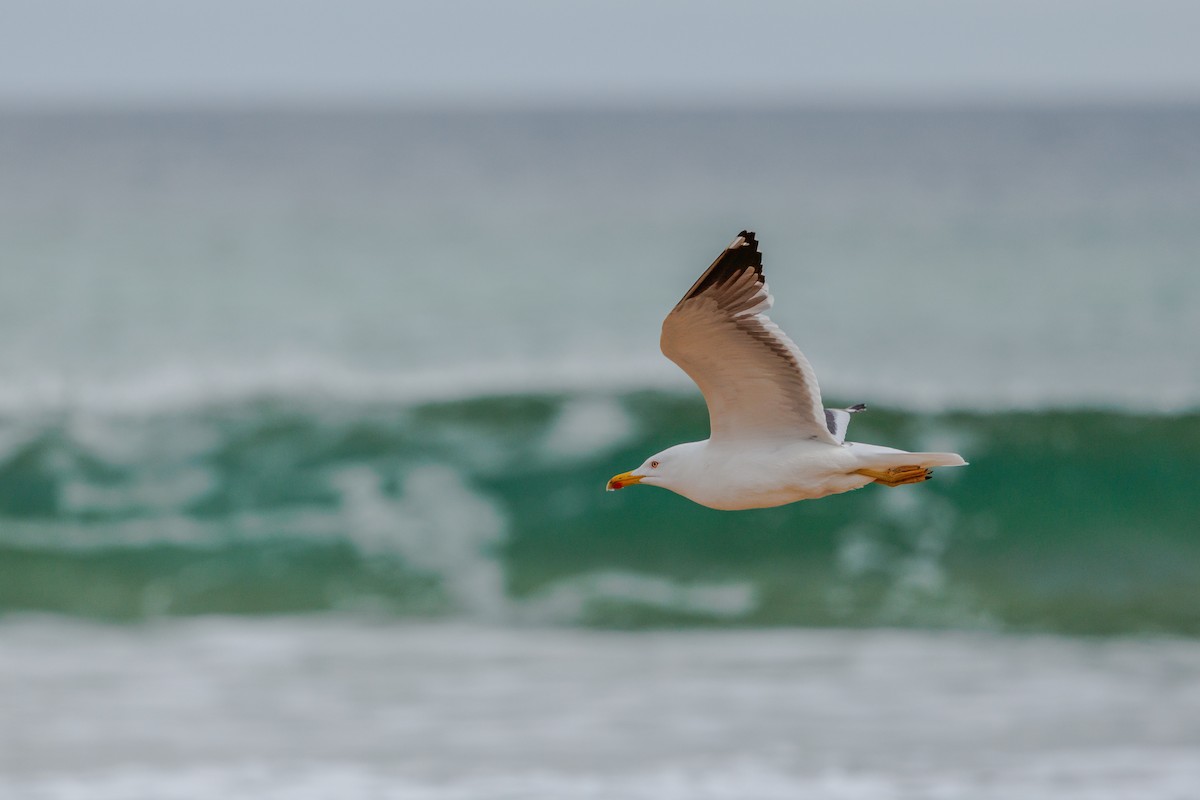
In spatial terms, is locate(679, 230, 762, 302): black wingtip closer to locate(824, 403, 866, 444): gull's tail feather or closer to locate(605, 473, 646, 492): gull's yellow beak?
locate(605, 473, 646, 492): gull's yellow beak

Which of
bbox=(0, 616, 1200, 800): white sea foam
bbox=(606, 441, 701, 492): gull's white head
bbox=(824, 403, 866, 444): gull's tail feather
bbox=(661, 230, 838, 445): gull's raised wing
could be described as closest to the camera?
bbox=(661, 230, 838, 445): gull's raised wing

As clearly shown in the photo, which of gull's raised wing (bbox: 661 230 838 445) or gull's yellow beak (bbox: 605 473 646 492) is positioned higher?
gull's raised wing (bbox: 661 230 838 445)

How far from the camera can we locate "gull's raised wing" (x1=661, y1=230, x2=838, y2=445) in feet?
17.2

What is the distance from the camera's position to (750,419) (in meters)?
5.55

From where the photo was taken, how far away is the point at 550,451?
675 inches

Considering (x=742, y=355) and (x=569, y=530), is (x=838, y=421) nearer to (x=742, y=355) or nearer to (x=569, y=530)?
(x=742, y=355)

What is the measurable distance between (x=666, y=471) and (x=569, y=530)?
34.3 ft

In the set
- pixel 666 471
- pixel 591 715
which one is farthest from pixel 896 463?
pixel 591 715

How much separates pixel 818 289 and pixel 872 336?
4.13m

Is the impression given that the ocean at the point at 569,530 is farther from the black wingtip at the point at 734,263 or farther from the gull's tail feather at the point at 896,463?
the black wingtip at the point at 734,263

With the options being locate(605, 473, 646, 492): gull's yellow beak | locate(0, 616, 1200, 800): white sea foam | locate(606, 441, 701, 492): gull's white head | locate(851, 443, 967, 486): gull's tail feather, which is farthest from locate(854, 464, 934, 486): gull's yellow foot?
locate(0, 616, 1200, 800): white sea foam

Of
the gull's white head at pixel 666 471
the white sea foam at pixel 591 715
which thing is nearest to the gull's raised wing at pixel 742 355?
the gull's white head at pixel 666 471

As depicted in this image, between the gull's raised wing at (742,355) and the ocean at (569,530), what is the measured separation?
4418mm

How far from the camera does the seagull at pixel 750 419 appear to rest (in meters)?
5.25
